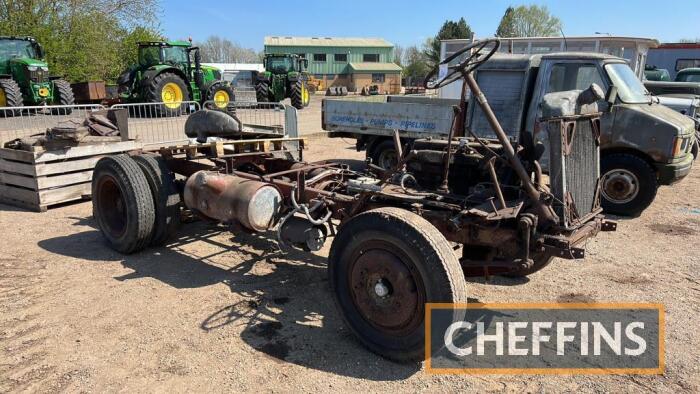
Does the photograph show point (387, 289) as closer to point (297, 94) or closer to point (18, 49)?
point (18, 49)

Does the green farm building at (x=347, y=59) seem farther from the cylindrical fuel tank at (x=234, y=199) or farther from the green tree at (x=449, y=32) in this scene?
the cylindrical fuel tank at (x=234, y=199)

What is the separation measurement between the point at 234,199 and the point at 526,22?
53705 mm

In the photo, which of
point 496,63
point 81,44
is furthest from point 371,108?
point 81,44

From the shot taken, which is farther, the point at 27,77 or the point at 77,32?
the point at 77,32

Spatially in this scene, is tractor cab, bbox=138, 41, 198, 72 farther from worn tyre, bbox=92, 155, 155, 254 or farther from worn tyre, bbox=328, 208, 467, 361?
worn tyre, bbox=328, 208, 467, 361

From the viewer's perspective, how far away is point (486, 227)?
11.1 ft

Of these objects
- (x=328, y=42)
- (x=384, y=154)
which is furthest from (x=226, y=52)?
(x=384, y=154)

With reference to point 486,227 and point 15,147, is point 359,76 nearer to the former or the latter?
point 15,147

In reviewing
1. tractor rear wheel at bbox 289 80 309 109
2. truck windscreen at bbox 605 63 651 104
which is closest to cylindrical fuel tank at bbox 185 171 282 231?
truck windscreen at bbox 605 63 651 104

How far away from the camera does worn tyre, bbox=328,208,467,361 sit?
3.07m

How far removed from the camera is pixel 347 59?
58.1 m

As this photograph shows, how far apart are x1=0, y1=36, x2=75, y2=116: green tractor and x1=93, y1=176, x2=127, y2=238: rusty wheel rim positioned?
14.1 m

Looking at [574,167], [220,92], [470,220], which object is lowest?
[470,220]

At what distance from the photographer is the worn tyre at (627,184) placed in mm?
6879
